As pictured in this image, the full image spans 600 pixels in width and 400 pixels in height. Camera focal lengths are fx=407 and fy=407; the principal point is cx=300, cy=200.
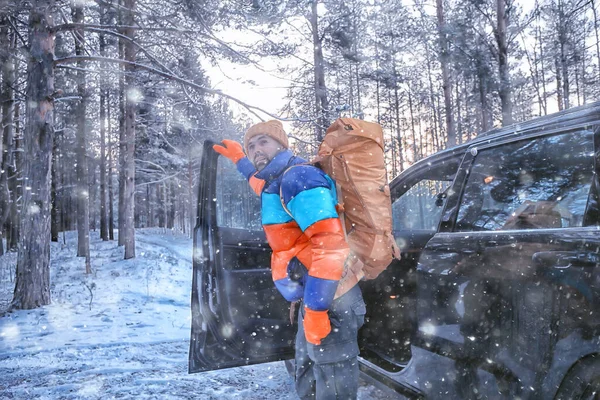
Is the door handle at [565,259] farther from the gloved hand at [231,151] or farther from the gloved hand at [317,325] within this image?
the gloved hand at [231,151]

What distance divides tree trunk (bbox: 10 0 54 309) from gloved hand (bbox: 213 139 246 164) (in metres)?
5.76

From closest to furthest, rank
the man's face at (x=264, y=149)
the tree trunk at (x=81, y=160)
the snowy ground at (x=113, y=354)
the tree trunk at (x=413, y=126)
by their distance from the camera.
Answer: the man's face at (x=264, y=149) < the snowy ground at (x=113, y=354) < the tree trunk at (x=81, y=160) < the tree trunk at (x=413, y=126)

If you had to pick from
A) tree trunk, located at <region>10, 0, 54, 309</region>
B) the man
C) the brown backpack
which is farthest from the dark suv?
tree trunk, located at <region>10, 0, 54, 309</region>

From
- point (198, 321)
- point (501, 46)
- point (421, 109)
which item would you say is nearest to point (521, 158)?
point (198, 321)

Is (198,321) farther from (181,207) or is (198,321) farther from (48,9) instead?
(181,207)

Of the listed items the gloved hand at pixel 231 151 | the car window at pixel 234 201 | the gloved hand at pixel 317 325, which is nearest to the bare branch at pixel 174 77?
the car window at pixel 234 201

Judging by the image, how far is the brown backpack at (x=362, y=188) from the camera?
2105 millimetres

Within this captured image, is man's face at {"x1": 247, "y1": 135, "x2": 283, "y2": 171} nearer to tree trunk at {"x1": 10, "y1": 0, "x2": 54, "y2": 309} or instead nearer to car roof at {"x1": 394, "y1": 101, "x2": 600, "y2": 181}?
car roof at {"x1": 394, "y1": 101, "x2": 600, "y2": 181}

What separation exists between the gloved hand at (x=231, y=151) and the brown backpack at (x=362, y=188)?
3.29 feet

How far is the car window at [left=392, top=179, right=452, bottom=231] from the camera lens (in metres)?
3.99

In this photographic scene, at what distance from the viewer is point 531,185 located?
2195 millimetres

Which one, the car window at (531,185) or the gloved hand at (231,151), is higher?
the gloved hand at (231,151)

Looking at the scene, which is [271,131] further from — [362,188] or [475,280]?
[475,280]

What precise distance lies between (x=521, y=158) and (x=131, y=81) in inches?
479
